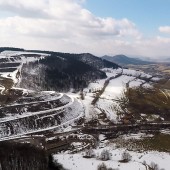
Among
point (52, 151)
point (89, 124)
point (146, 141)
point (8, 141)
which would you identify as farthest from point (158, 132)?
point (8, 141)

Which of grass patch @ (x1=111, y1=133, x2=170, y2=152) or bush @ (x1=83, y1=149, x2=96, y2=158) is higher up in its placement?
bush @ (x1=83, y1=149, x2=96, y2=158)

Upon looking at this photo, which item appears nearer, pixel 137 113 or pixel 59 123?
pixel 59 123

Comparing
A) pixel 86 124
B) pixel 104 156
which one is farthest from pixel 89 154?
pixel 86 124

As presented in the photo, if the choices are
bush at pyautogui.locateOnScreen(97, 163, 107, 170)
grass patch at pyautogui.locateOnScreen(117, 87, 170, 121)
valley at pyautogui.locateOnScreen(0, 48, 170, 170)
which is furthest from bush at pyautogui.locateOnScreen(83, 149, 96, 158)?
grass patch at pyautogui.locateOnScreen(117, 87, 170, 121)

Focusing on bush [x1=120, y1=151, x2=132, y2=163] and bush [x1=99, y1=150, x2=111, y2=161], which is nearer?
bush [x1=99, y1=150, x2=111, y2=161]

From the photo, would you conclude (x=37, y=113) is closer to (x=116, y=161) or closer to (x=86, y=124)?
(x=86, y=124)

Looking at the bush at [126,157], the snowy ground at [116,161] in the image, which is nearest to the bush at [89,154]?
the snowy ground at [116,161]

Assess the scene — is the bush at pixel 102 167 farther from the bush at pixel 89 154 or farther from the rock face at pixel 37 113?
the rock face at pixel 37 113

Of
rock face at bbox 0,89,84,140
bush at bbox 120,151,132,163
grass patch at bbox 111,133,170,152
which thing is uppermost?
rock face at bbox 0,89,84,140

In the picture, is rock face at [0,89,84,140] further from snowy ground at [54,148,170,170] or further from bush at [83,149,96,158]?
bush at [83,149,96,158]

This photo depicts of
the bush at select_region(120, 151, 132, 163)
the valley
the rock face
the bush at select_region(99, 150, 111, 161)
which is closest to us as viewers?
the bush at select_region(99, 150, 111, 161)

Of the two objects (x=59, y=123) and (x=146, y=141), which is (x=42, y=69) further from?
(x=146, y=141)
